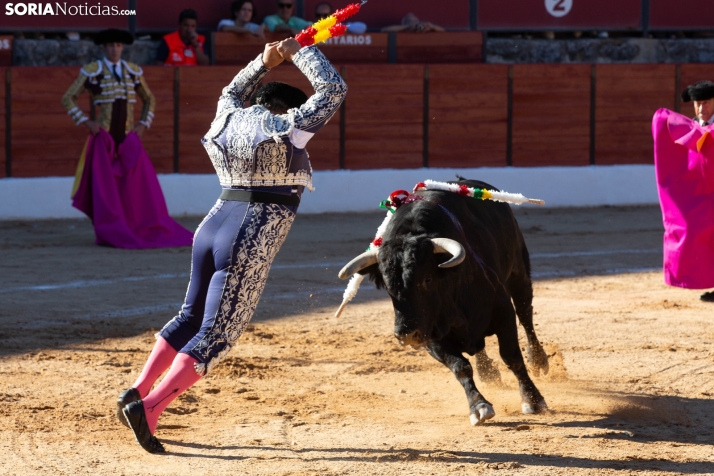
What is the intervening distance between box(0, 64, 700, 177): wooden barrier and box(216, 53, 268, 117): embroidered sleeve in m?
5.73

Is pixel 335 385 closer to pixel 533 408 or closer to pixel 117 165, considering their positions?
pixel 533 408

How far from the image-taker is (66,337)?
4.46 metres

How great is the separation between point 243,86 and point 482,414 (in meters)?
1.20

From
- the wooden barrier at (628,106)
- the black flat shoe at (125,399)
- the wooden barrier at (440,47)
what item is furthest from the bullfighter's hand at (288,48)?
the wooden barrier at (628,106)

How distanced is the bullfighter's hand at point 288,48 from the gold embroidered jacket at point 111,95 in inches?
176

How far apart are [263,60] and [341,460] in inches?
45.7

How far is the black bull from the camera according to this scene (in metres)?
2.99

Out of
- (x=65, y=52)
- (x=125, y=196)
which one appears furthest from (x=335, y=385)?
(x=65, y=52)

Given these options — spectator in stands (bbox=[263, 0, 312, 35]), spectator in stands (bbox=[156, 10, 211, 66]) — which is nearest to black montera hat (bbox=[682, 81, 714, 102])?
spectator in stands (bbox=[263, 0, 312, 35])

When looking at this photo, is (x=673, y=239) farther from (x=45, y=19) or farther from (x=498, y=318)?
(x=45, y=19)

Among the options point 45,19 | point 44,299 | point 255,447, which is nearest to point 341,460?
point 255,447

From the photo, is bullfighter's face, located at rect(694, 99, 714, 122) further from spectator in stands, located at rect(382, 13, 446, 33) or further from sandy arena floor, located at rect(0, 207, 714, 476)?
spectator in stands, located at rect(382, 13, 446, 33)

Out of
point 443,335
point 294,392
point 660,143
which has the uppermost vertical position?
point 660,143

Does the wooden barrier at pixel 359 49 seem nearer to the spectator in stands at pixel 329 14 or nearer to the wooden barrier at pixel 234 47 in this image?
the spectator in stands at pixel 329 14
